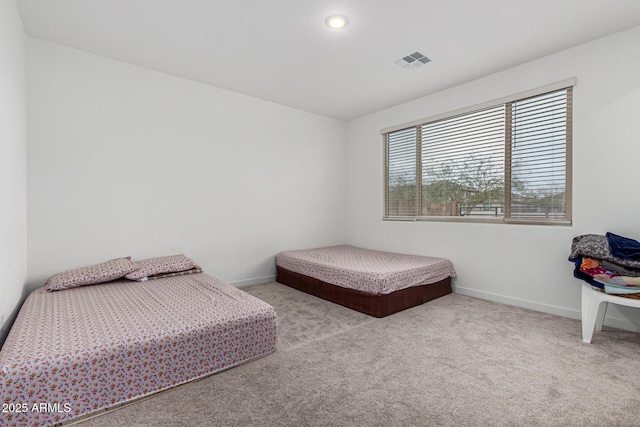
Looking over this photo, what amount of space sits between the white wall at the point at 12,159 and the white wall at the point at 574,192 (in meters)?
3.44

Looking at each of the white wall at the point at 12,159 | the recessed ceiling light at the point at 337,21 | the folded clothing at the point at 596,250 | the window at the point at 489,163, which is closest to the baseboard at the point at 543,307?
the folded clothing at the point at 596,250

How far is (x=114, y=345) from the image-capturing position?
5.13 feet

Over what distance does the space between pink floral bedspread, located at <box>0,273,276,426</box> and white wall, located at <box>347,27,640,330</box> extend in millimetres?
2574

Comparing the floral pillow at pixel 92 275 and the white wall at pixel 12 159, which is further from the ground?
the white wall at pixel 12 159

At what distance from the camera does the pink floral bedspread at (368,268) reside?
2912 millimetres

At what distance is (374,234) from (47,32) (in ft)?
14.1

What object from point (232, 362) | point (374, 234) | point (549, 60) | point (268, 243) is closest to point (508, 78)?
point (549, 60)

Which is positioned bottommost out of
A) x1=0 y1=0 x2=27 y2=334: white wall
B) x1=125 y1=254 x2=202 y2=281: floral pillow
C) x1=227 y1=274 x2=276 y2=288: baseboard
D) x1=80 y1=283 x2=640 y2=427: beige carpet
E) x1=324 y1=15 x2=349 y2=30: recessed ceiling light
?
x1=80 y1=283 x2=640 y2=427: beige carpet

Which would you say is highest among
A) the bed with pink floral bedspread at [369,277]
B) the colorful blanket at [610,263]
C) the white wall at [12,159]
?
the white wall at [12,159]

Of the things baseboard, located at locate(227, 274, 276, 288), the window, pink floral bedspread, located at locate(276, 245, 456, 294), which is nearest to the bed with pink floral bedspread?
pink floral bedspread, located at locate(276, 245, 456, 294)

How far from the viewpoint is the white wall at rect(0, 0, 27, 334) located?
1.82 metres

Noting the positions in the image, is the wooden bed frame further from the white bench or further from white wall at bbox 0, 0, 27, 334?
white wall at bbox 0, 0, 27, 334

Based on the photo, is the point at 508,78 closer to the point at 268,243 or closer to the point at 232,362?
the point at 268,243

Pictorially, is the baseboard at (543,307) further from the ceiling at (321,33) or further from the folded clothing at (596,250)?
the ceiling at (321,33)
